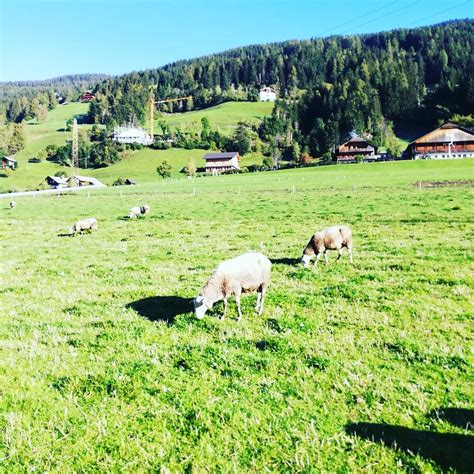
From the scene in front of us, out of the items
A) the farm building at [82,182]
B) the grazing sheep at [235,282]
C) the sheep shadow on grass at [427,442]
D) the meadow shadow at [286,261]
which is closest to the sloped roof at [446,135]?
the farm building at [82,182]

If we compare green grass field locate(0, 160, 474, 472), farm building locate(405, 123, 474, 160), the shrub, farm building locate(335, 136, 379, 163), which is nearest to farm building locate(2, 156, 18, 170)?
the shrub

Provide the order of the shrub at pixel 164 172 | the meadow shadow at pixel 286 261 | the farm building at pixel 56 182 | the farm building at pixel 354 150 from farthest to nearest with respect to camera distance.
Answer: the shrub at pixel 164 172 → the farm building at pixel 354 150 → the farm building at pixel 56 182 → the meadow shadow at pixel 286 261

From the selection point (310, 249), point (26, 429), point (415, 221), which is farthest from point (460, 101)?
point (26, 429)

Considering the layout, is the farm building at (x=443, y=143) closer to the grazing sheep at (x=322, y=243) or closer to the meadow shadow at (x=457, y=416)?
the grazing sheep at (x=322, y=243)

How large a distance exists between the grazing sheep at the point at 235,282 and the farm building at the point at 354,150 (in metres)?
141

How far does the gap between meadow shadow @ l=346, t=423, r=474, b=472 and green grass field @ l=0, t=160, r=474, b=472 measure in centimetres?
2

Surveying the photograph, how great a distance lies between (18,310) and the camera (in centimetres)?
1252

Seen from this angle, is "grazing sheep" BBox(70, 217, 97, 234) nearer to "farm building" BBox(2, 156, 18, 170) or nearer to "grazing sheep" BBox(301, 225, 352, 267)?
"grazing sheep" BBox(301, 225, 352, 267)

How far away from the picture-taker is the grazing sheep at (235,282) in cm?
1089

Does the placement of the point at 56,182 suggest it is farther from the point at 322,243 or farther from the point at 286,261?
the point at 322,243

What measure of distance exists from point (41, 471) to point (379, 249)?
1637 centimetres

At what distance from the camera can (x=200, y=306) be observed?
10695 mm

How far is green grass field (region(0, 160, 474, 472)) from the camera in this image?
6.14m

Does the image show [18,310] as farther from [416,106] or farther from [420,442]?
[416,106]
